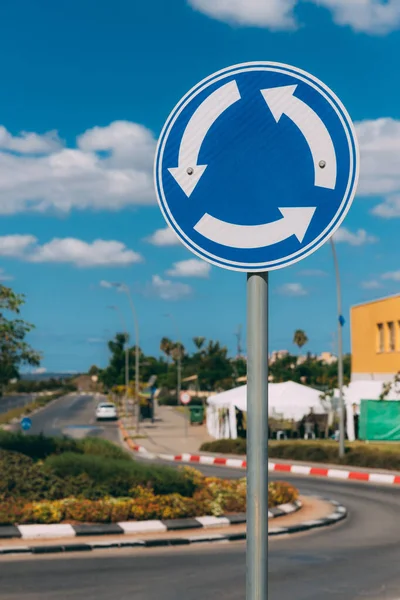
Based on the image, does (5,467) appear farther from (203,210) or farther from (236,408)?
(236,408)

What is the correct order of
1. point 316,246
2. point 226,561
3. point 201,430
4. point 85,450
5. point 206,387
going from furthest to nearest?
point 206,387, point 201,430, point 85,450, point 226,561, point 316,246

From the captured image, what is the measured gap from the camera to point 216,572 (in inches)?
480

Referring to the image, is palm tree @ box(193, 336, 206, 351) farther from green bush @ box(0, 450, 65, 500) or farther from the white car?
green bush @ box(0, 450, 65, 500)

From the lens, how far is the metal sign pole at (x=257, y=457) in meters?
2.83

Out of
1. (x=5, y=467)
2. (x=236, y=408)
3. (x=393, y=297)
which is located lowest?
(x=5, y=467)

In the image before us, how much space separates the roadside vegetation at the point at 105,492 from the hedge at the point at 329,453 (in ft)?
42.7

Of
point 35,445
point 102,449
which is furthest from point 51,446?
point 102,449

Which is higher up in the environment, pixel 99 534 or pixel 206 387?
pixel 206 387

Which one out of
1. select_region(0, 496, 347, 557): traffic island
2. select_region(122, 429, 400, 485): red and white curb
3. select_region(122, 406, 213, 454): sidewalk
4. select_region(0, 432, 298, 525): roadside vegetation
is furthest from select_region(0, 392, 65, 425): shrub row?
select_region(0, 496, 347, 557): traffic island

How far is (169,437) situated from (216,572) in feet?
137

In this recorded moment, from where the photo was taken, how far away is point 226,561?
13.1m

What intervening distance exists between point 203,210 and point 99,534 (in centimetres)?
1295

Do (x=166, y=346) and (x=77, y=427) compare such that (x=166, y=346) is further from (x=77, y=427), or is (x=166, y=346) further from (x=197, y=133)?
(x=197, y=133)

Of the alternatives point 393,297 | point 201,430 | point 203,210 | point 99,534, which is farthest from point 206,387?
point 203,210
